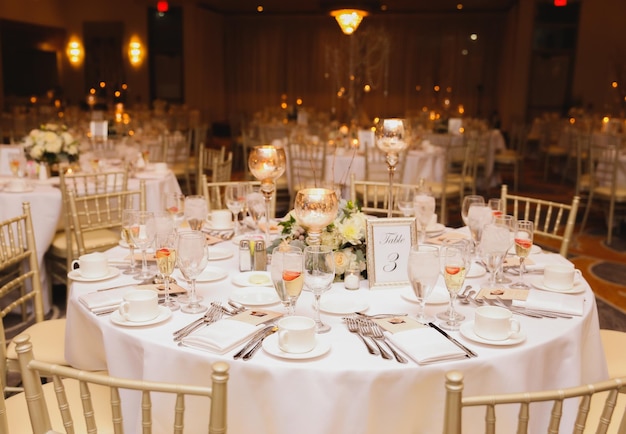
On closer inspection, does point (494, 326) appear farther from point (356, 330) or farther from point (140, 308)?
point (140, 308)

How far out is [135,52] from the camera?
13.1 meters

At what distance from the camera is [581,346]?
1.93 meters

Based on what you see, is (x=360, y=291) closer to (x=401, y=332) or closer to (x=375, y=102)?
(x=401, y=332)

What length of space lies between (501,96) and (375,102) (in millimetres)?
2947

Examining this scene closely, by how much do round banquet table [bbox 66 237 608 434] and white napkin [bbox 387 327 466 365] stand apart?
0.02m

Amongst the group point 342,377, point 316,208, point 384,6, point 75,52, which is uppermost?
point 384,6

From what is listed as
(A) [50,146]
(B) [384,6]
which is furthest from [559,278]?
(B) [384,6]

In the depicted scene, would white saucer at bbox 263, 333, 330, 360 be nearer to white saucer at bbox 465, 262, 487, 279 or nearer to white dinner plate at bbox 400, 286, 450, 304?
white dinner plate at bbox 400, 286, 450, 304

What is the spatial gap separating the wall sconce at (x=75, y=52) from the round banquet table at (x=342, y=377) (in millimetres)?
12152

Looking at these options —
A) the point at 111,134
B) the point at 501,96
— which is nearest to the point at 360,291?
the point at 111,134

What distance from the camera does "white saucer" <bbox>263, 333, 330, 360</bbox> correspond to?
1.59 meters

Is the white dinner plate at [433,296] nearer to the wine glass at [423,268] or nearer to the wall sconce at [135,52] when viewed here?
the wine glass at [423,268]

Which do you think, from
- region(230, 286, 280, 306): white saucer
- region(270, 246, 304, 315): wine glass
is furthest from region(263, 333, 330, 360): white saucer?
region(230, 286, 280, 306): white saucer

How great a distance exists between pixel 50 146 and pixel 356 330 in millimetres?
3319
